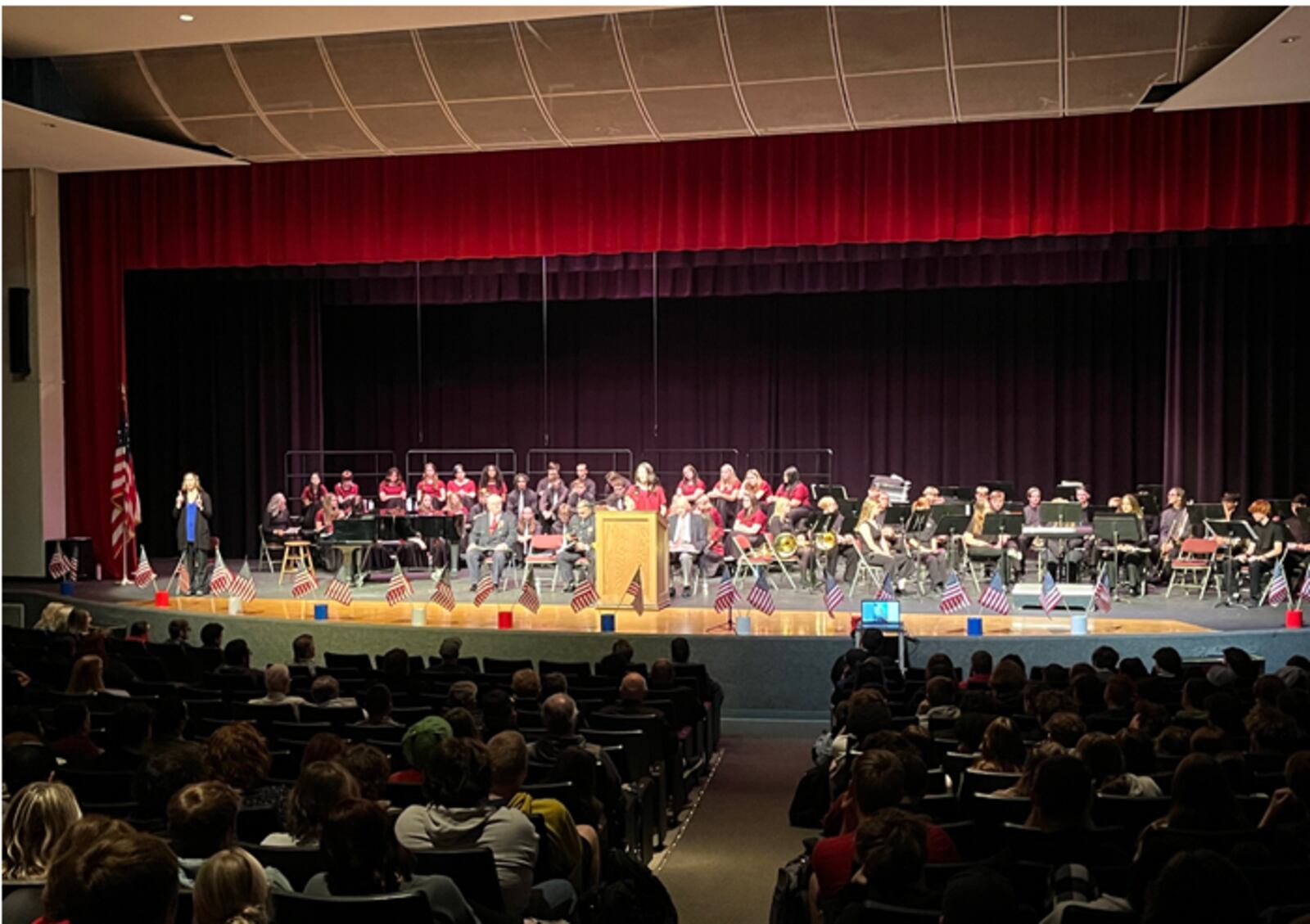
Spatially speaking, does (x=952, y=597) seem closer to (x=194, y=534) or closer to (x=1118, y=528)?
(x=1118, y=528)

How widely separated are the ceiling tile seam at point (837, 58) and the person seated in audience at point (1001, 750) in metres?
9.51

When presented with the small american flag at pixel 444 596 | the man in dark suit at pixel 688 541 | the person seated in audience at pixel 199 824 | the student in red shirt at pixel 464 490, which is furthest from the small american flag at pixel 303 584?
the person seated in audience at pixel 199 824

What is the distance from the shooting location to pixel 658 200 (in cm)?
1711

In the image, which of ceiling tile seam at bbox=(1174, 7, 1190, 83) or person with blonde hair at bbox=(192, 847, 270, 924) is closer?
person with blonde hair at bbox=(192, 847, 270, 924)

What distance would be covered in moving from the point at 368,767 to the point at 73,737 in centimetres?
235

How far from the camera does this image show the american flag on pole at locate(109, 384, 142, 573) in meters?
18.1

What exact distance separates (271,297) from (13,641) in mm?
11278

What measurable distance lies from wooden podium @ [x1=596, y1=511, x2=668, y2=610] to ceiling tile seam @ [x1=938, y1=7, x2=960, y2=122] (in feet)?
17.2

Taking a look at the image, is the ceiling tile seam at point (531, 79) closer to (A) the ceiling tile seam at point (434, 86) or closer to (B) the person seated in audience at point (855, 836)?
(A) the ceiling tile seam at point (434, 86)

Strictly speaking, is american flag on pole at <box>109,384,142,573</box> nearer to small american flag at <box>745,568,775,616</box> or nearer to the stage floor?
the stage floor

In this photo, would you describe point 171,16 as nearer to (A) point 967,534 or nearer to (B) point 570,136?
(B) point 570,136

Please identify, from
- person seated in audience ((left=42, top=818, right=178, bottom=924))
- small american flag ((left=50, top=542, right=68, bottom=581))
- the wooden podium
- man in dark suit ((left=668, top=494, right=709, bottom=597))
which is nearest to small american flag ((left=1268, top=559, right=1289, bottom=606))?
man in dark suit ((left=668, top=494, right=709, bottom=597))

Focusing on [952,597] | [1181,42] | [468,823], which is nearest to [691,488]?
[952,597]

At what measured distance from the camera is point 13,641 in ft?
36.9
